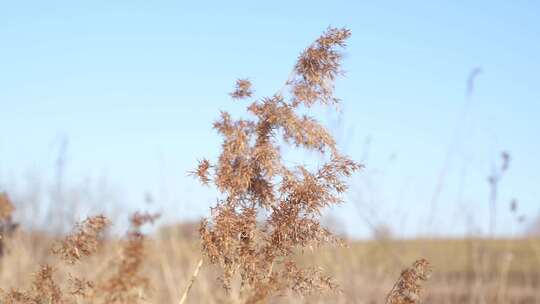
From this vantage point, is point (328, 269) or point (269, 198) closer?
point (269, 198)

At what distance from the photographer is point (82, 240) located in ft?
7.15

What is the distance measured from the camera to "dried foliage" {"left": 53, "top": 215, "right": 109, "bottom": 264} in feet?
7.13

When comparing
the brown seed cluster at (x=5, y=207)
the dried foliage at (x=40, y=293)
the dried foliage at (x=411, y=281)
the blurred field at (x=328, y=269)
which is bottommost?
the dried foliage at (x=40, y=293)

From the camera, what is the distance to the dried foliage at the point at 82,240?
2.17 m

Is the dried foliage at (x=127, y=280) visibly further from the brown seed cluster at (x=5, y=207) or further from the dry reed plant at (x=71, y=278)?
the brown seed cluster at (x=5, y=207)

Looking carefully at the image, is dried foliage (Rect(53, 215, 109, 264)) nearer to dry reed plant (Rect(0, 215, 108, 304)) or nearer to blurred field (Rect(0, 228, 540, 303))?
dry reed plant (Rect(0, 215, 108, 304))

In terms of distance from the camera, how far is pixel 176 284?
8.80 meters

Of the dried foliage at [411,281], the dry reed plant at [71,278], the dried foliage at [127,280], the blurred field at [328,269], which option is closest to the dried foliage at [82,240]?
the dry reed plant at [71,278]

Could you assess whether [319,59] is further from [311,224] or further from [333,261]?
[333,261]

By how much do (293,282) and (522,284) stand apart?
1816 cm

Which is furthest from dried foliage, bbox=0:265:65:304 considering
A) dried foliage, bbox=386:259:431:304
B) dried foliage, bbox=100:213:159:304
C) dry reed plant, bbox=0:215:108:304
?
dried foliage, bbox=386:259:431:304

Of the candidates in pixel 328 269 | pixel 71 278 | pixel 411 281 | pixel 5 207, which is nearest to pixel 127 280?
pixel 71 278

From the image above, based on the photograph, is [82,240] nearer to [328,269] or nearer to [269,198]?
[269,198]

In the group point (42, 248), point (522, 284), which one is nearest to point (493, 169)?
point (42, 248)
